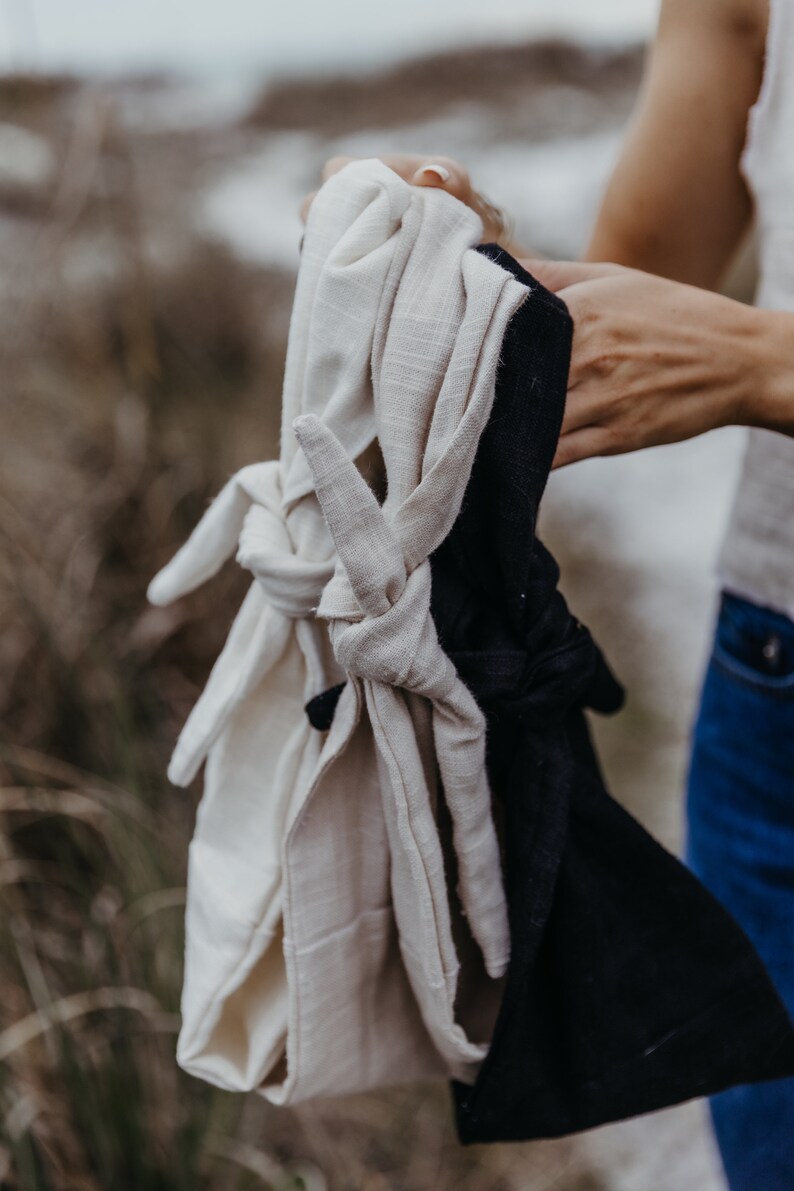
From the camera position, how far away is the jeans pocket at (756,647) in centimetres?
65

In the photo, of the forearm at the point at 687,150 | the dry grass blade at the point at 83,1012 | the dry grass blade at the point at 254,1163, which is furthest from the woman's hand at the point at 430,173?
the dry grass blade at the point at 254,1163

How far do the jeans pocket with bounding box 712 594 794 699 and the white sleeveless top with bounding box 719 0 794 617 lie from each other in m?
0.01

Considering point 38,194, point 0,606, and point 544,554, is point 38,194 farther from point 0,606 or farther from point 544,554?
point 544,554

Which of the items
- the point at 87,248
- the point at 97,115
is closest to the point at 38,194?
the point at 87,248

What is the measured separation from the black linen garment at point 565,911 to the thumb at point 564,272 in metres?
0.04

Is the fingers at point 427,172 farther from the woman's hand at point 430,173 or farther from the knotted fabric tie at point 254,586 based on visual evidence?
the knotted fabric tie at point 254,586

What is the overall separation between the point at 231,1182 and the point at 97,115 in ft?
5.08

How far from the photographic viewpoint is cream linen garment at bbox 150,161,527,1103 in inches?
15.8

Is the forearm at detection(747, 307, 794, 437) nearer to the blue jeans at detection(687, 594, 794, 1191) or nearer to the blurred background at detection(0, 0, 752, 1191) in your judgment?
the blue jeans at detection(687, 594, 794, 1191)

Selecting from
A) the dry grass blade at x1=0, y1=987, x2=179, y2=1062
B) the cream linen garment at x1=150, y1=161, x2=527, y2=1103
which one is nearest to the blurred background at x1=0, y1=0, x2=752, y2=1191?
the dry grass blade at x1=0, y1=987, x2=179, y2=1062

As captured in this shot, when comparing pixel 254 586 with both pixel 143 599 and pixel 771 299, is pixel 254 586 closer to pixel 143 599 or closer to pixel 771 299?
pixel 771 299

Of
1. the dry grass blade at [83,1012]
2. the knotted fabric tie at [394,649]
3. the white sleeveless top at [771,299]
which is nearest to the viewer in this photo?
the knotted fabric tie at [394,649]

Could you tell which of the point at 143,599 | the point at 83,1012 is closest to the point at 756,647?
the point at 83,1012

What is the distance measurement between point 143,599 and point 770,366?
1333 mm
